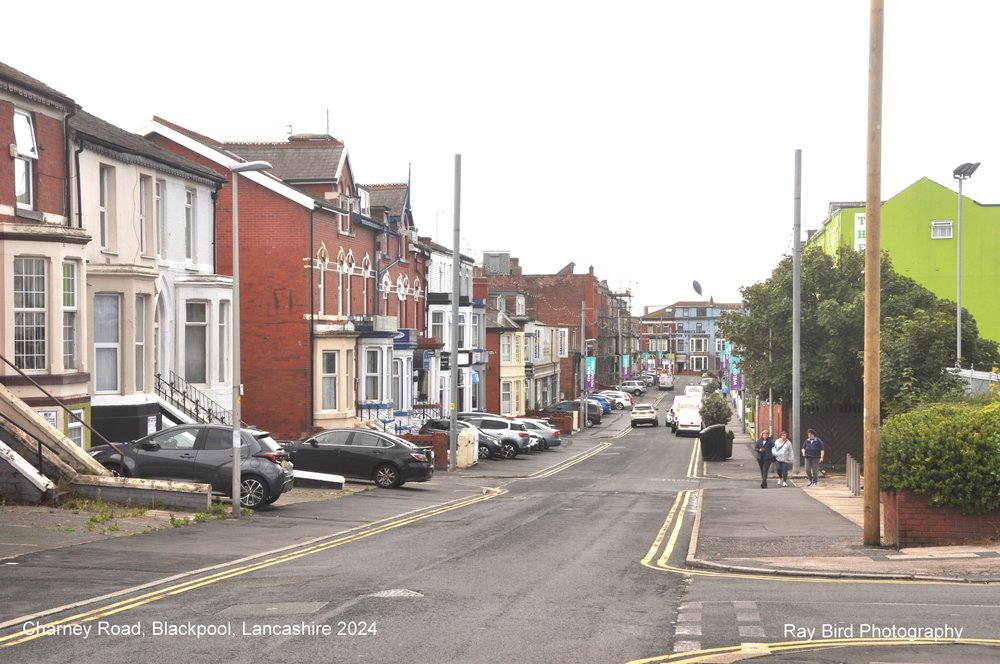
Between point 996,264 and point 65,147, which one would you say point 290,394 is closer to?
point 65,147

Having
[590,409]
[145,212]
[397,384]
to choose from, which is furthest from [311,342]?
[590,409]

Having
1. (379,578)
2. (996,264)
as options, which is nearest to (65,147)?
(379,578)

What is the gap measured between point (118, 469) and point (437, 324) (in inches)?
1491

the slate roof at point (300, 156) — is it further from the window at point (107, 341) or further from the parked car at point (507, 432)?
the window at point (107, 341)

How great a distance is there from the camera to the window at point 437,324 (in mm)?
60312

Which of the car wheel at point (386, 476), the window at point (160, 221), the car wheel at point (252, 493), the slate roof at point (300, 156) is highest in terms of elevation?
the slate roof at point (300, 156)

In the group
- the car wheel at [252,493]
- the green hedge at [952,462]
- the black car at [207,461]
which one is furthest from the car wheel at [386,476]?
the green hedge at [952,462]

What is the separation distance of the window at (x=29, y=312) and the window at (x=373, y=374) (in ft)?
71.0

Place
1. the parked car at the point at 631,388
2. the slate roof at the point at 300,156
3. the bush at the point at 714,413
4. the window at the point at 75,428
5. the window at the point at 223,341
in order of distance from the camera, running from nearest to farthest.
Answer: the window at the point at 75,428 < the window at the point at 223,341 < the slate roof at the point at 300,156 < the bush at the point at 714,413 < the parked car at the point at 631,388

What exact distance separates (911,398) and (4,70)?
881 inches

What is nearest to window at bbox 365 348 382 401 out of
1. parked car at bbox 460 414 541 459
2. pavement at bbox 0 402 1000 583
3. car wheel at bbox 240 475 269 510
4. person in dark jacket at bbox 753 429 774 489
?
parked car at bbox 460 414 541 459

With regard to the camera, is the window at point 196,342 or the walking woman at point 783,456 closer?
the walking woman at point 783,456

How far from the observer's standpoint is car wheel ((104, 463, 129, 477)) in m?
22.9

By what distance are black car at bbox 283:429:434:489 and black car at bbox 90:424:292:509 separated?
22.1 feet
